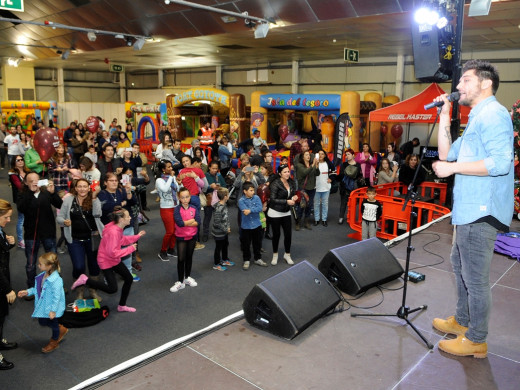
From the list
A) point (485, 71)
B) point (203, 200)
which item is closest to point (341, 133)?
point (203, 200)

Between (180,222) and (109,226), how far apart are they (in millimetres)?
876

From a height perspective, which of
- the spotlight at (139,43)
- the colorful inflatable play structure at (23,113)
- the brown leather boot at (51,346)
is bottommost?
the brown leather boot at (51,346)

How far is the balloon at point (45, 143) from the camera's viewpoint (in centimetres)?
793

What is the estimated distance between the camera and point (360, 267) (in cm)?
399

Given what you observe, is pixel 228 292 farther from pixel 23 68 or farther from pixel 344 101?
pixel 23 68

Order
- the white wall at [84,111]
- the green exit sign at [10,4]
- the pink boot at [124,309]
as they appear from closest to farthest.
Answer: the pink boot at [124,309], the green exit sign at [10,4], the white wall at [84,111]

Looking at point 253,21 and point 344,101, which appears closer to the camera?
point 253,21

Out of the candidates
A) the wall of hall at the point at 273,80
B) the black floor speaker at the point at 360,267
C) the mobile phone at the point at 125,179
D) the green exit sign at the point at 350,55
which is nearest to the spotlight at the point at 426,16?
the black floor speaker at the point at 360,267

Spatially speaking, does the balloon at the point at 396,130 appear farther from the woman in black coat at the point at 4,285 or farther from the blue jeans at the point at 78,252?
the woman in black coat at the point at 4,285

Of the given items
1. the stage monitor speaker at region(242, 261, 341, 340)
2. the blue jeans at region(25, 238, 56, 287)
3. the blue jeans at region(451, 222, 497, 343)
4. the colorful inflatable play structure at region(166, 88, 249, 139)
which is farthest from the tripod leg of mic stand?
the colorful inflatable play structure at region(166, 88, 249, 139)

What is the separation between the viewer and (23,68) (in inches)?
1000

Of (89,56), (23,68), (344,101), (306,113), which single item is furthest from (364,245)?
(23,68)

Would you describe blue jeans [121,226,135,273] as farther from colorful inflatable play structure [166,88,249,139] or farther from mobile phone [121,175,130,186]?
colorful inflatable play structure [166,88,249,139]

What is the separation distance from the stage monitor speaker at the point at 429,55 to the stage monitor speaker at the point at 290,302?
3.39 metres
